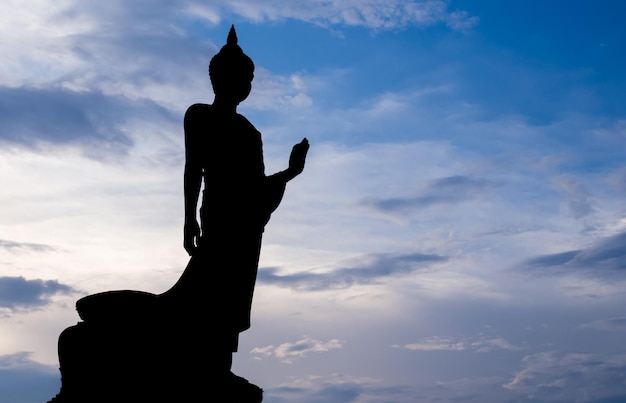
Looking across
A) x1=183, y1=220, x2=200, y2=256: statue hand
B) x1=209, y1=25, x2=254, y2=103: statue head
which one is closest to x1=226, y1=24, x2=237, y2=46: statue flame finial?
x1=209, y1=25, x2=254, y2=103: statue head

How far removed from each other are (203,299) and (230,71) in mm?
2700

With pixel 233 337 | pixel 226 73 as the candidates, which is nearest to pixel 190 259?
pixel 233 337

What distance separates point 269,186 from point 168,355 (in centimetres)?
229

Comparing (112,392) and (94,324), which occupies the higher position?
(94,324)

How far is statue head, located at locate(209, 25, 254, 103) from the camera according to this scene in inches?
362

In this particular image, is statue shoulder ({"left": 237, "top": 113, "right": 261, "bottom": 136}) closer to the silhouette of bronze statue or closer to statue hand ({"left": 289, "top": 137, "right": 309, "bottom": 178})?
the silhouette of bronze statue

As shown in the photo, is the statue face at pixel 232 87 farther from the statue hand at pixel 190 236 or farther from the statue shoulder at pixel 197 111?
the statue hand at pixel 190 236

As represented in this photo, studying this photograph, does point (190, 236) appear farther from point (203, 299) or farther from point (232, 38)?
point (232, 38)

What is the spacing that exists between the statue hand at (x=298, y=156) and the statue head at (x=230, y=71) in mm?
950

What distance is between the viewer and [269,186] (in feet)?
30.3

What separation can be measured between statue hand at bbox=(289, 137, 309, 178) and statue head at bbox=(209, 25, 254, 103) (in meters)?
0.95

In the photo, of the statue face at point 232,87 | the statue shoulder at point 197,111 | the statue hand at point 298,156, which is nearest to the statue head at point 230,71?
the statue face at point 232,87

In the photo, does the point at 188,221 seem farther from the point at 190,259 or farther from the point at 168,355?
the point at 168,355

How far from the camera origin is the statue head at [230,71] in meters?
9.20
